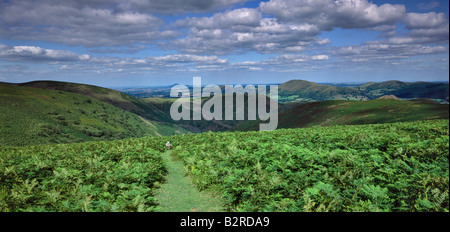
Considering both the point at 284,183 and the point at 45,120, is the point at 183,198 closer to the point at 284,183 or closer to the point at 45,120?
the point at 284,183

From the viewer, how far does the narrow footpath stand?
8898 millimetres

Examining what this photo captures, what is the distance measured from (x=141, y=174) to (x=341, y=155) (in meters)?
9.54

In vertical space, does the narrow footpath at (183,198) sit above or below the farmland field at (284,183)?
below

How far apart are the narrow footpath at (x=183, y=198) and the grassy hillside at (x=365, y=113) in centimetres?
4757

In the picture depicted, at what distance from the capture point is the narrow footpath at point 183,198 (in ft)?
29.2

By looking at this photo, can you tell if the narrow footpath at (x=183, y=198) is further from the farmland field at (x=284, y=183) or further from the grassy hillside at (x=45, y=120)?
the grassy hillside at (x=45, y=120)

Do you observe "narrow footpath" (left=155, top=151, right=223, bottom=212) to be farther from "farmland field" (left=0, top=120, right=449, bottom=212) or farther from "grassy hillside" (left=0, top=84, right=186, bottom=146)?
"grassy hillside" (left=0, top=84, right=186, bottom=146)

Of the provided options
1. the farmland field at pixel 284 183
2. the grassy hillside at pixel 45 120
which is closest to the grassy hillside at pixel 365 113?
the farmland field at pixel 284 183

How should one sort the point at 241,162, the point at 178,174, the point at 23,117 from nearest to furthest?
the point at 241,162 < the point at 178,174 < the point at 23,117

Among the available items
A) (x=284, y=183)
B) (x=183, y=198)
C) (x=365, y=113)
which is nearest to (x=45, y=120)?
(x=183, y=198)

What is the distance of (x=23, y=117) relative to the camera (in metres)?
72.1

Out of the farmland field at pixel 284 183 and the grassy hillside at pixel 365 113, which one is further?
the grassy hillside at pixel 365 113
